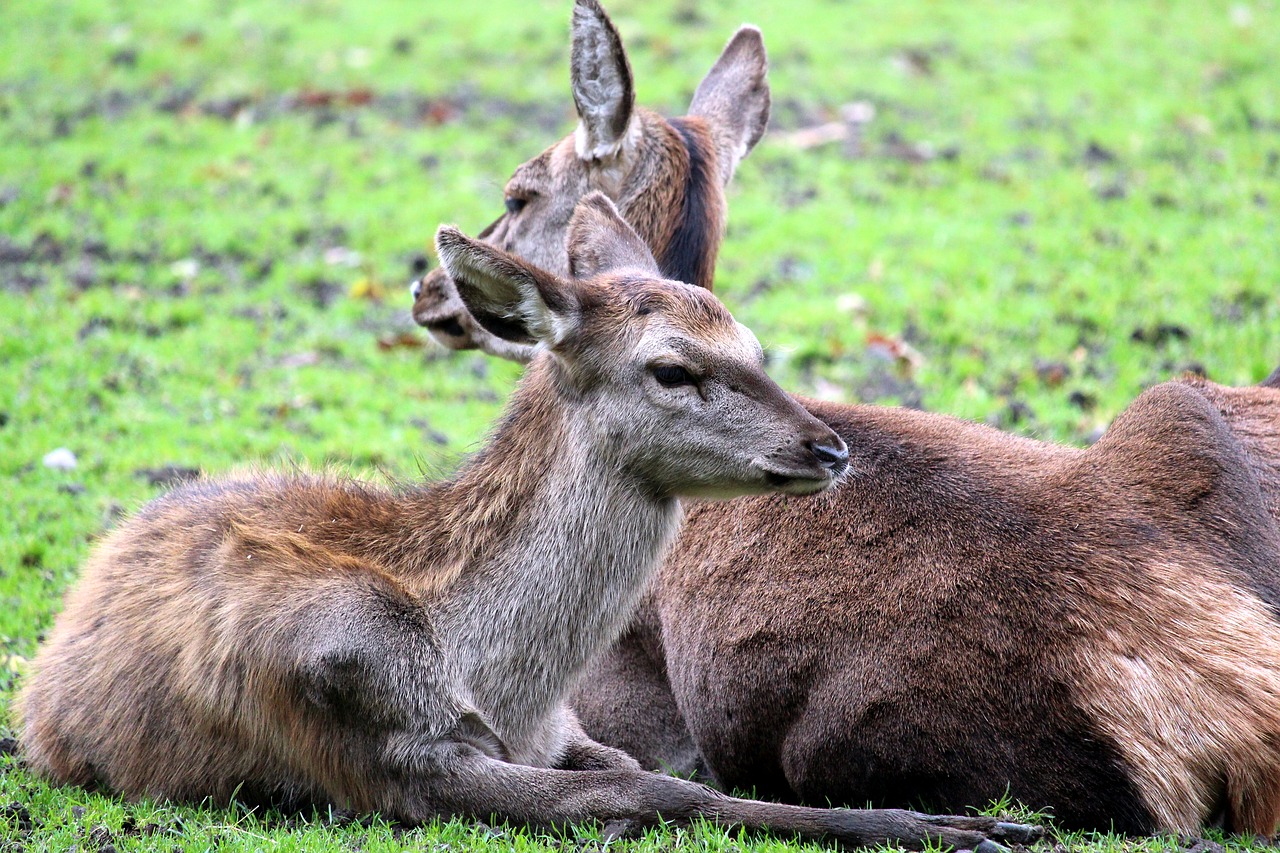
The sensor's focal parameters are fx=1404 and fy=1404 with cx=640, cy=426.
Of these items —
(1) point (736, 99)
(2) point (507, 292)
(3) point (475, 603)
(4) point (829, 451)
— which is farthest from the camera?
(1) point (736, 99)

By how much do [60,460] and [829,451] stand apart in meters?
5.01

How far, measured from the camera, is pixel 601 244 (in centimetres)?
533

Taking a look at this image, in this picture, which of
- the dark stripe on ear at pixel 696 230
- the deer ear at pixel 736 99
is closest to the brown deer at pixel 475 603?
the dark stripe on ear at pixel 696 230

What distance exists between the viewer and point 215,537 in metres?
4.99

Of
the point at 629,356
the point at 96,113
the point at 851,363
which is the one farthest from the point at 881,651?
the point at 96,113

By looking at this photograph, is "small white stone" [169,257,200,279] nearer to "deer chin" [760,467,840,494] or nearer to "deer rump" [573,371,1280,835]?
"deer rump" [573,371,1280,835]

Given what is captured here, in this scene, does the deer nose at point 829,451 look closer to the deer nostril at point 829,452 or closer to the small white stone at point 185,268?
the deer nostril at point 829,452

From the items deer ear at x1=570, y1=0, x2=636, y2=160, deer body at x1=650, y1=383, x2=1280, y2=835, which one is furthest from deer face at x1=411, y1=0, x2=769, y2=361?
deer body at x1=650, y1=383, x2=1280, y2=835

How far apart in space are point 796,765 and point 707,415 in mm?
1280

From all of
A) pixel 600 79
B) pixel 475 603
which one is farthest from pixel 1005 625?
pixel 600 79

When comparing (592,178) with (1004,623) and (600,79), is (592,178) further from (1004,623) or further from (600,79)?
(1004,623)

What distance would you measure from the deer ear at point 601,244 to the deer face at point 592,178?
875 mm

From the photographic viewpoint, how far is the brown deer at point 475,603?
177 inches

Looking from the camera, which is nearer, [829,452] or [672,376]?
[829,452]
